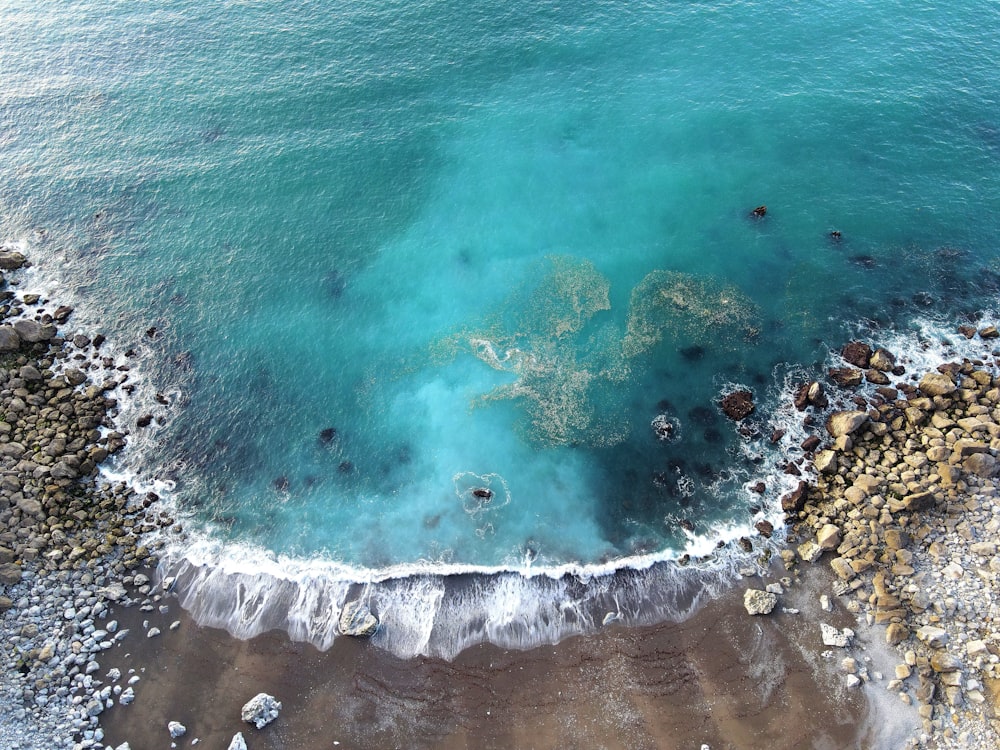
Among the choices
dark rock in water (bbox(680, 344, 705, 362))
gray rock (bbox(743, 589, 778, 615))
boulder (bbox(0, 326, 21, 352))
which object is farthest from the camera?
boulder (bbox(0, 326, 21, 352))

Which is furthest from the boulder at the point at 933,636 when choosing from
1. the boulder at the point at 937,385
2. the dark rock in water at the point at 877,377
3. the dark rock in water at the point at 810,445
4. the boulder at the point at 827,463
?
the dark rock in water at the point at 877,377

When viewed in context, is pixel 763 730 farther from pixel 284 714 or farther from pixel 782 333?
pixel 782 333

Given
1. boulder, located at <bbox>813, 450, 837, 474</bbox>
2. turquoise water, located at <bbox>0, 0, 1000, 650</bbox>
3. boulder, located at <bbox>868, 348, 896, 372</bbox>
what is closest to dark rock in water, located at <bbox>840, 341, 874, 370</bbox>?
boulder, located at <bbox>868, 348, 896, 372</bbox>

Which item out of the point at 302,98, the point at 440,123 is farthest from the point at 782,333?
the point at 302,98

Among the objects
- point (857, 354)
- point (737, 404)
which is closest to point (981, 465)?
point (857, 354)

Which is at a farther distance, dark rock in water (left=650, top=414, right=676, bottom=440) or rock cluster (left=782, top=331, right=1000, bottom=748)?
dark rock in water (left=650, top=414, right=676, bottom=440)

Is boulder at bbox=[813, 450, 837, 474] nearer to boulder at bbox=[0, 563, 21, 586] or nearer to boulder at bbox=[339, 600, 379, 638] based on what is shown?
boulder at bbox=[339, 600, 379, 638]

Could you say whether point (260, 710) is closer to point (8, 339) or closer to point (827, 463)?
point (8, 339)
